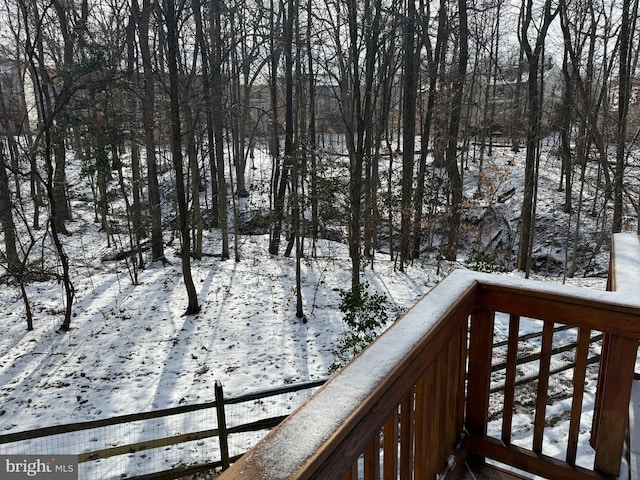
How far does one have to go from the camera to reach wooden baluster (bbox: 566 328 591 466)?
1.75 m

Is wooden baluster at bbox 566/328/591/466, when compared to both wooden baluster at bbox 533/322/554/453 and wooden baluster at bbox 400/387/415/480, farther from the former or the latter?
wooden baluster at bbox 400/387/415/480

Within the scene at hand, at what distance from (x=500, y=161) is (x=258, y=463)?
863 inches

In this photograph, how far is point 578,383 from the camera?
1.80 meters

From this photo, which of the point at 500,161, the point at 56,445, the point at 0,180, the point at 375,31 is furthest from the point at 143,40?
the point at 500,161

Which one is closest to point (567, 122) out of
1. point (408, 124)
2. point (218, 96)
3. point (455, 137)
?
point (455, 137)

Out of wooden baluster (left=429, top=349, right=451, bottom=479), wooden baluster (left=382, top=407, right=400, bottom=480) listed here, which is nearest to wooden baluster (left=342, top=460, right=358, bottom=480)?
wooden baluster (left=382, top=407, right=400, bottom=480)

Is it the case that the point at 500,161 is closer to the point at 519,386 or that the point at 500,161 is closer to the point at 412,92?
the point at 412,92

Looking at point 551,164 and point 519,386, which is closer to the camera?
point 519,386

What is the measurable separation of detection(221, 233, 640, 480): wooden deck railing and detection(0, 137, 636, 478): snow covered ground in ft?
3.34

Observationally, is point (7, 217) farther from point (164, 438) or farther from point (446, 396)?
point (446, 396)

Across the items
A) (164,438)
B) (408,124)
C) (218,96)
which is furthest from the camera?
(218,96)

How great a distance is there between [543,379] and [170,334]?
775 cm

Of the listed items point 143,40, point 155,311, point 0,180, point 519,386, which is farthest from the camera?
point 143,40

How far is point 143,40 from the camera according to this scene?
10656 millimetres
